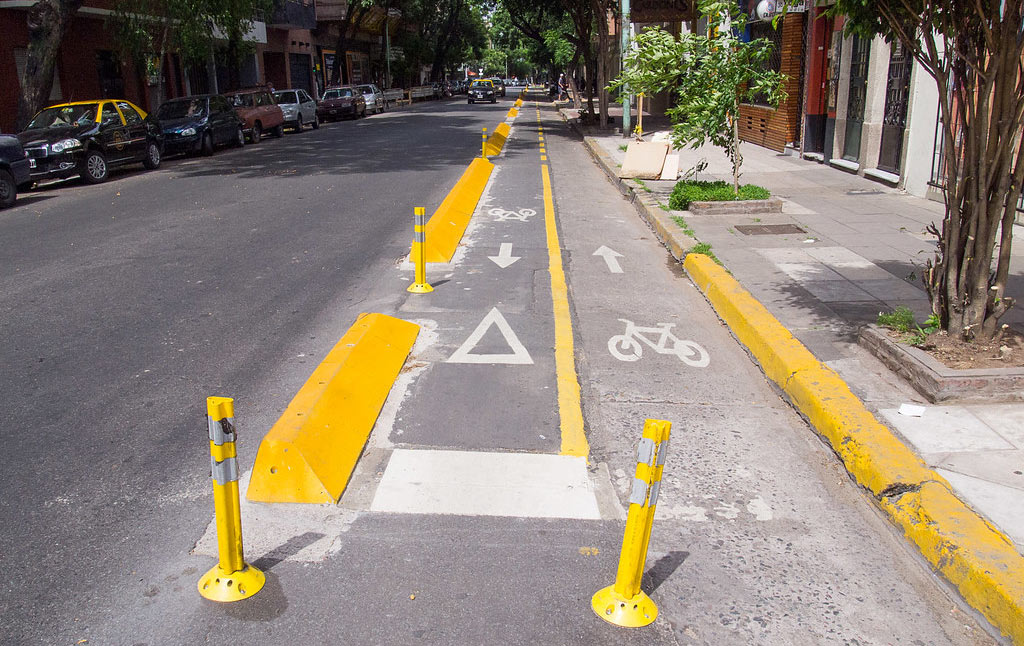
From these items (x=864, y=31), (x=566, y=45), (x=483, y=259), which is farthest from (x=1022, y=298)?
(x=566, y=45)

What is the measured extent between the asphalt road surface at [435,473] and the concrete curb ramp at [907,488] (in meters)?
0.11

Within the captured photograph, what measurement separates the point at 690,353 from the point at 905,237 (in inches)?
203

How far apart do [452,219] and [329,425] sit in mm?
7025

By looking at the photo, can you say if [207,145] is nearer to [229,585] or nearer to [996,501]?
[229,585]

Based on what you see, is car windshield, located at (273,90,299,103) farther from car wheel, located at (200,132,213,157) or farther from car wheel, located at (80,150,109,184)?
car wheel, located at (80,150,109,184)

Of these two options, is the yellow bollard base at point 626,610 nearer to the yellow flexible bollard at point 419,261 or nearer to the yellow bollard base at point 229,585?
the yellow bollard base at point 229,585

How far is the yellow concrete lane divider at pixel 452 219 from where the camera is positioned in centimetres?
959

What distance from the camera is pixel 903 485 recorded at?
4.07 m

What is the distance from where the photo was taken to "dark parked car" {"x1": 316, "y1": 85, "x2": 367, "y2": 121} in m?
38.9

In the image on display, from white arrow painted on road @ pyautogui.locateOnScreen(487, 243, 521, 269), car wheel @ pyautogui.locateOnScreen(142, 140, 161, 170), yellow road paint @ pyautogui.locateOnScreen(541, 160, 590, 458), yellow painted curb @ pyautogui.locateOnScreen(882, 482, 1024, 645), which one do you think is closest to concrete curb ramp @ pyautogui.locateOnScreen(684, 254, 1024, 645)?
yellow painted curb @ pyautogui.locateOnScreen(882, 482, 1024, 645)

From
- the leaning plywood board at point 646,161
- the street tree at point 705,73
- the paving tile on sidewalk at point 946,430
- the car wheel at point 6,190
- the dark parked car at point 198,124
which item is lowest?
the paving tile on sidewalk at point 946,430

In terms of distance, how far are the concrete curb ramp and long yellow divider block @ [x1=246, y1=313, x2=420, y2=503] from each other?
8.93 ft

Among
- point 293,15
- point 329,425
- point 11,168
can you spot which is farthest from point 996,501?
point 293,15

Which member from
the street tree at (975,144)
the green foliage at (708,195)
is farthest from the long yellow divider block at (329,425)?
the green foliage at (708,195)
